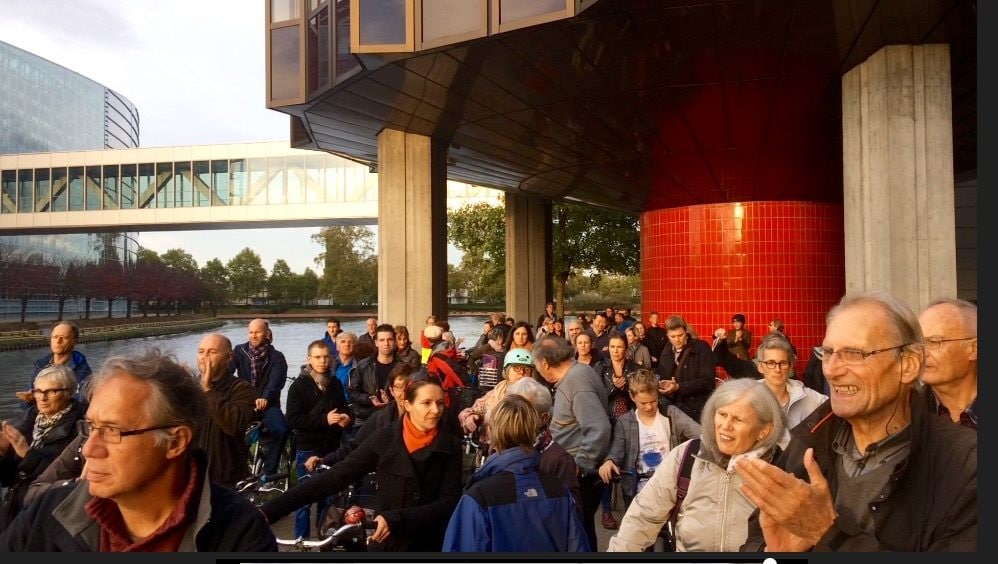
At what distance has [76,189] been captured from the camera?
24312 mm

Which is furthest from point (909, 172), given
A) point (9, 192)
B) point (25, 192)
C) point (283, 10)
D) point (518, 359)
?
point (9, 192)

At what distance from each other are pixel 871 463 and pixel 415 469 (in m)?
2.05

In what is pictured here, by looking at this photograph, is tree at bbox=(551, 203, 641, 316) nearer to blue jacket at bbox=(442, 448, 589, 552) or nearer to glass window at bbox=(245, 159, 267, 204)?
glass window at bbox=(245, 159, 267, 204)

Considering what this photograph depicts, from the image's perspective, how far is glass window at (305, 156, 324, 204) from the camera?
30750 mm

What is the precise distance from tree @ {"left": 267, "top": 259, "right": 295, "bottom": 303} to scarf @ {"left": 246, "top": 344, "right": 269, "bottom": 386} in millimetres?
2240

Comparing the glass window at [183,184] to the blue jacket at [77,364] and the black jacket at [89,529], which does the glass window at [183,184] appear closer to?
the blue jacket at [77,364]

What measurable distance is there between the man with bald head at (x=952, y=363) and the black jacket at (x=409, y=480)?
2.06 m

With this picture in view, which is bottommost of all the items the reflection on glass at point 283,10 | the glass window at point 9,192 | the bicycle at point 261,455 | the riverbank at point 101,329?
the bicycle at point 261,455

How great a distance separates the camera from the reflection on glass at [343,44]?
10727 millimetres

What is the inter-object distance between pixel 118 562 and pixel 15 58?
5.81 m

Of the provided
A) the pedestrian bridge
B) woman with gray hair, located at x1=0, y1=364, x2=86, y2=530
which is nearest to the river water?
woman with gray hair, located at x1=0, y1=364, x2=86, y2=530

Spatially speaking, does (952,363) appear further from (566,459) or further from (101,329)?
(101,329)

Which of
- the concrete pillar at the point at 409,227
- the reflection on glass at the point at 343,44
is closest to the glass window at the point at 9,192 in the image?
the concrete pillar at the point at 409,227

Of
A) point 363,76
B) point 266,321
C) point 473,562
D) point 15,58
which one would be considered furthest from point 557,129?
point 473,562
